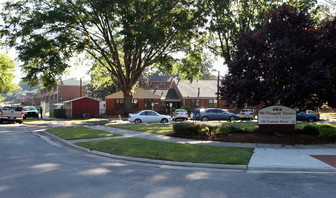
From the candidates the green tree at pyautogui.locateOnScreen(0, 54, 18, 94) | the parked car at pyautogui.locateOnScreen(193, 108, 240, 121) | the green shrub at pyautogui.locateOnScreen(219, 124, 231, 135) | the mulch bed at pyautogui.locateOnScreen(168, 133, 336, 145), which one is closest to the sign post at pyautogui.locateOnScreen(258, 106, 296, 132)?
the mulch bed at pyautogui.locateOnScreen(168, 133, 336, 145)

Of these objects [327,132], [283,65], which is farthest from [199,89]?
[283,65]

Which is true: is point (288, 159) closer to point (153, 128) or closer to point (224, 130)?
point (224, 130)

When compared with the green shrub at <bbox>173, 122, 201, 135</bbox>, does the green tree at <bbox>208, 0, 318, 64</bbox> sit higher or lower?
higher

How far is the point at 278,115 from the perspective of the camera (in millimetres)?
14625

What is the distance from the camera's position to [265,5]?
28859 mm

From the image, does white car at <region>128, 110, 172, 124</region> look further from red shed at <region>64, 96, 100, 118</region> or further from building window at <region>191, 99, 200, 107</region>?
building window at <region>191, 99, 200, 107</region>

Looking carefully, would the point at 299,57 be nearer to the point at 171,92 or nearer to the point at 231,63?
the point at 231,63

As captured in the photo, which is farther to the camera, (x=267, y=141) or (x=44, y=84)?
(x=44, y=84)

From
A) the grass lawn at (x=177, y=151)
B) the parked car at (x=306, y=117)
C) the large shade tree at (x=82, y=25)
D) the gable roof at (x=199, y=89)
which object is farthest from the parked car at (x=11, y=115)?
the parked car at (x=306, y=117)

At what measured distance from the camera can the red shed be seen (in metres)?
39.8

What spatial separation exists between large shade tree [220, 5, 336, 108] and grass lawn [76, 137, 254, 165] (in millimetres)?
3651

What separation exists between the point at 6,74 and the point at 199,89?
34.8m

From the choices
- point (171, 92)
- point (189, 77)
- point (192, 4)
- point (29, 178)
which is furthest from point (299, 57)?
point (171, 92)

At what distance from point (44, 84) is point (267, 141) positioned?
89.1 ft
